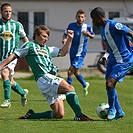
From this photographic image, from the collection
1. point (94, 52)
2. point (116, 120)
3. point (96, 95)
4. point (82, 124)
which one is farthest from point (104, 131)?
point (94, 52)

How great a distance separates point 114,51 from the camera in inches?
420

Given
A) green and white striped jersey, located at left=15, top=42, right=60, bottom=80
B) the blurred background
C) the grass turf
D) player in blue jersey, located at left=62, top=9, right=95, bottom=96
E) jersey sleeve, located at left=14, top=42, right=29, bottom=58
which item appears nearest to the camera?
the grass turf

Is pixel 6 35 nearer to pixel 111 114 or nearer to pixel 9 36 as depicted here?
pixel 9 36

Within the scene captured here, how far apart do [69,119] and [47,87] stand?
2.46 ft

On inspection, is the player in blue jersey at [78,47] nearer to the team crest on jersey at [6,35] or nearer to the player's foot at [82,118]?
the team crest on jersey at [6,35]

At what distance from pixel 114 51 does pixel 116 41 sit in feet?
0.55

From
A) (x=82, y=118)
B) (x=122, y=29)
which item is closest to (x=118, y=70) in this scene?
(x=122, y=29)

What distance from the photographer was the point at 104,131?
361 inches

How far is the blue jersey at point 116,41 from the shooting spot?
34.7ft

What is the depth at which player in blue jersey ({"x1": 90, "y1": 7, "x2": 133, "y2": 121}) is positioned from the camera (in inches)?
412

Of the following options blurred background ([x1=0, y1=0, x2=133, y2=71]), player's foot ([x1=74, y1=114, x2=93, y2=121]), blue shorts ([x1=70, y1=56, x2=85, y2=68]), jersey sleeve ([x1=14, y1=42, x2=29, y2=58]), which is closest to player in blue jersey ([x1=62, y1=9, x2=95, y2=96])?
blue shorts ([x1=70, y1=56, x2=85, y2=68])

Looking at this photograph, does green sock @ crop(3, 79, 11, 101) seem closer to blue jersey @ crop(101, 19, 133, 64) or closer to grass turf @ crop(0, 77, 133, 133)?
grass turf @ crop(0, 77, 133, 133)

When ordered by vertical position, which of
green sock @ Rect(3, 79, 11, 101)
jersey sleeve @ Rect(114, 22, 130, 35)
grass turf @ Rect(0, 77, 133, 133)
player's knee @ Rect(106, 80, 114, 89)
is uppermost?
jersey sleeve @ Rect(114, 22, 130, 35)

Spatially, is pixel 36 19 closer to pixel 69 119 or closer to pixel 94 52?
pixel 94 52
